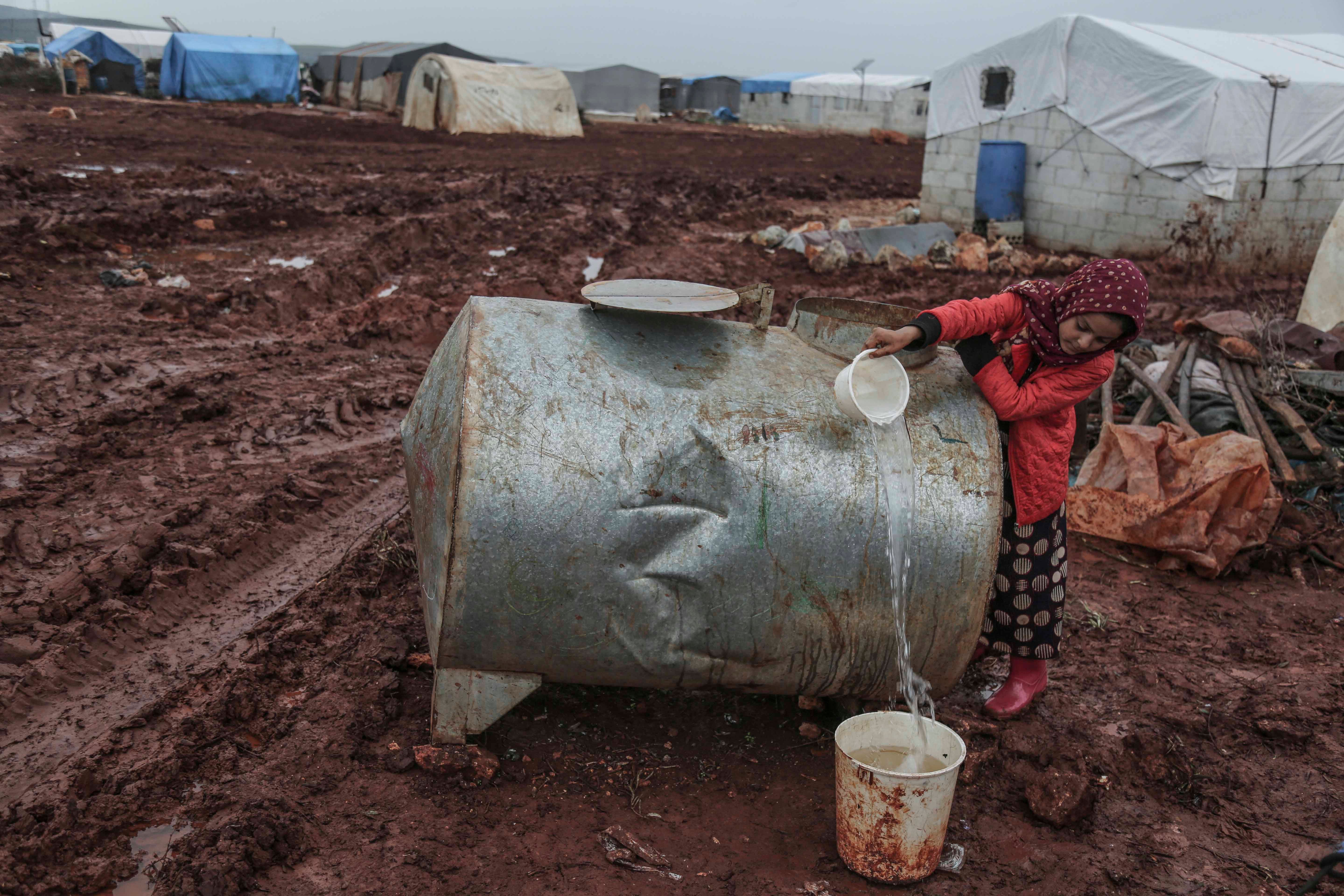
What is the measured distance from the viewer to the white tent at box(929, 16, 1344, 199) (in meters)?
11.7

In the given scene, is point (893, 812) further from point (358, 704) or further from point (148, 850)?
point (148, 850)

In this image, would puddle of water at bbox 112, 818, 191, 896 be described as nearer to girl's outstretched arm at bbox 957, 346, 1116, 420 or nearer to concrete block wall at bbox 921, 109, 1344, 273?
girl's outstretched arm at bbox 957, 346, 1116, 420

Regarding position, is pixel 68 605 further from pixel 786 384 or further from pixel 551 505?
pixel 786 384

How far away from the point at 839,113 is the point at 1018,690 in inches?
1527

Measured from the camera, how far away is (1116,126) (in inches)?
490

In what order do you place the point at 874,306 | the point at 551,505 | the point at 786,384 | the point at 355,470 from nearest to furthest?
1. the point at 551,505
2. the point at 786,384
3. the point at 874,306
4. the point at 355,470

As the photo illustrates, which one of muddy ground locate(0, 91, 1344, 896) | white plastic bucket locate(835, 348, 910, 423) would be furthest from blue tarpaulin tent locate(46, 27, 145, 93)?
white plastic bucket locate(835, 348, 910, 423)

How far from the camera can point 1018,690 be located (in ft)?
11.1

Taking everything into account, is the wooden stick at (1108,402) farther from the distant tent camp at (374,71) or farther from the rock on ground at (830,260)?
the distant tent camp at (374,71)

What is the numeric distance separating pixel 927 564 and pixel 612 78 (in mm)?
41607

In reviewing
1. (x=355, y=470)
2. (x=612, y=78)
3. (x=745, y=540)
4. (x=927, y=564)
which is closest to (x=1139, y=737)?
(x=927, y=564)

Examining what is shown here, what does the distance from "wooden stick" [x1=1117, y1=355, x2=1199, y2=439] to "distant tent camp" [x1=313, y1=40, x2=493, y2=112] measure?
87.9 ft

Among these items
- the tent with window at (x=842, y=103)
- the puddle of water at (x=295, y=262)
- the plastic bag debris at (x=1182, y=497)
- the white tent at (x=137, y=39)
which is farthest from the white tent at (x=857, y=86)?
the plastic bag debris at (x=1182, y=497)

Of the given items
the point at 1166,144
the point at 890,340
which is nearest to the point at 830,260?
the point at 1166,144
